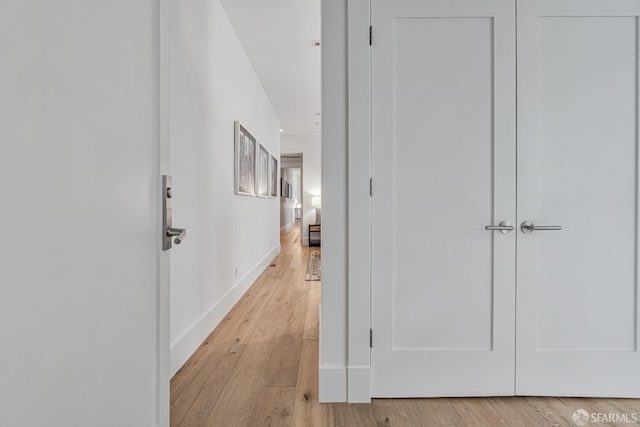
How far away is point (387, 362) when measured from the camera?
67.4 inches

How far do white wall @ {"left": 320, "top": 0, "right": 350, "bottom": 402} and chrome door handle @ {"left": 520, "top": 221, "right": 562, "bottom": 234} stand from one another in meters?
0.91

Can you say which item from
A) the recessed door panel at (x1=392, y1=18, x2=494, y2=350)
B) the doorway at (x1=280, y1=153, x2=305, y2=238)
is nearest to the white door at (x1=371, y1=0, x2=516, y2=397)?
the recessed door panel at (x1=392, y1=18, x2=494, y2=350)

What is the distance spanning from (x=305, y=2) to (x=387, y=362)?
9.11ft

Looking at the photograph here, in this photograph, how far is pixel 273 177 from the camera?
5996mm

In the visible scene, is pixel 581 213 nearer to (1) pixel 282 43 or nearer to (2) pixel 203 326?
(2) pixel 203 326

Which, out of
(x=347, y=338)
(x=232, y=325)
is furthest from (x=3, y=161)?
(x=232, y=325)

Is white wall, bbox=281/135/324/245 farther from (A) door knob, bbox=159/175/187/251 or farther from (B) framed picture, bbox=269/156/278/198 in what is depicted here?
(A) door knob, bbox=159/175/187/251

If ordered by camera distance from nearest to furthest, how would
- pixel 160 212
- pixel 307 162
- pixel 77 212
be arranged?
1. pixel 77 212
2. pixel 160 212
3. pixel 307 162

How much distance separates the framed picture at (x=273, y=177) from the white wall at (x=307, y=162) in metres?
1.82

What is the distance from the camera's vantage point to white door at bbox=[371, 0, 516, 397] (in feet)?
5.57

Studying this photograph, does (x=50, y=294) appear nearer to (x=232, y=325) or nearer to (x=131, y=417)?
(x=131, y=417)

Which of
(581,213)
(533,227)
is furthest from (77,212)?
(581,213)

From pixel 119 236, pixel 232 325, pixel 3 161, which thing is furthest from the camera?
pixel 232 325

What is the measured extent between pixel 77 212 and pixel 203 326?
1995 millimetres
